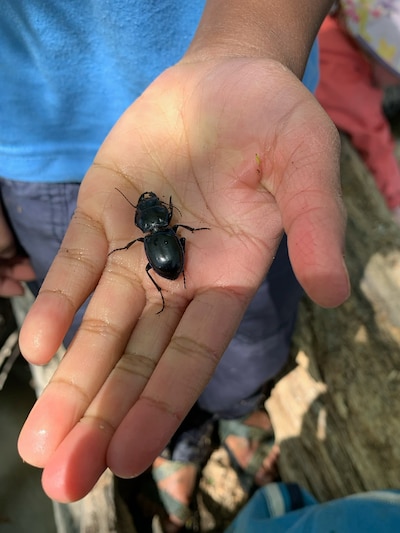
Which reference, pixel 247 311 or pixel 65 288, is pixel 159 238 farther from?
pixel 247 311

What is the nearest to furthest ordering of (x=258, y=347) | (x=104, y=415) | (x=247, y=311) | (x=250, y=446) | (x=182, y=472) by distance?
(x=104, y=415) < (x=247, y=311) < (x=258, y=347) < (x=182, y=472) < (x=250, y=446)

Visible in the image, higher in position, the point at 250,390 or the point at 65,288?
the point at 65,288

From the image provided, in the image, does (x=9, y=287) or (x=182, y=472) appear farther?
(x=182, y=472)

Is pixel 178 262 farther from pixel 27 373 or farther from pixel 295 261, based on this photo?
pixel 27 373

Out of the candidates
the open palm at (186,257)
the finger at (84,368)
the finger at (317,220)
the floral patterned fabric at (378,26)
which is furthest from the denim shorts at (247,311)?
the floral patterned fabric at (378,26)

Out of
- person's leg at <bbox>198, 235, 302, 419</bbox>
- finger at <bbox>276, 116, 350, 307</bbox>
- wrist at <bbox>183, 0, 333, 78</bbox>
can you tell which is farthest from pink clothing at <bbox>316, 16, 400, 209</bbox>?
finger at <bbox>276, 116, 350, 307</bbox>

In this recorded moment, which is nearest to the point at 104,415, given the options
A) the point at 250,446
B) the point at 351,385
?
the point at 351,385

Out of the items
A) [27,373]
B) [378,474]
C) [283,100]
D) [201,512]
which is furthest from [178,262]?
[201,512]
